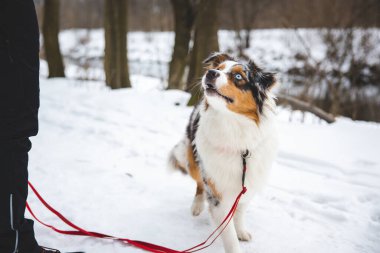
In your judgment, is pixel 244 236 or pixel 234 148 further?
pixel 244 236

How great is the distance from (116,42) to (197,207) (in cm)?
713

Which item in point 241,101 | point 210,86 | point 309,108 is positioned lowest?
point 309,108

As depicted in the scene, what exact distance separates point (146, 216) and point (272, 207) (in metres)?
1.24

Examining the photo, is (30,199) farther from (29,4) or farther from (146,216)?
(29,4)

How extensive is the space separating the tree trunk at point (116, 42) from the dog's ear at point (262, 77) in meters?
6.94

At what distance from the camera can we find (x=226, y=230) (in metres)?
2.23

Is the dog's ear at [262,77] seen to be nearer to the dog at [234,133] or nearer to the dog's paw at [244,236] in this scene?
the dog at [234,133]

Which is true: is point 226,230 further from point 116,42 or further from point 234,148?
point 116,42

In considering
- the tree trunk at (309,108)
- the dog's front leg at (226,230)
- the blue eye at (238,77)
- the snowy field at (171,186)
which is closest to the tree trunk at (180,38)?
the snowy field at (171,186)

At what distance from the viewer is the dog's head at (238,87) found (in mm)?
2184

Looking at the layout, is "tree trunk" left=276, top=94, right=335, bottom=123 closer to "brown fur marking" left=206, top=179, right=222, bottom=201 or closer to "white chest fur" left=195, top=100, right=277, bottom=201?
"white chest fur" left=195, top=100, right=277, bottom=201

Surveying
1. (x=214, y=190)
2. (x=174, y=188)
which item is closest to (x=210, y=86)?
(x=214, y=190)

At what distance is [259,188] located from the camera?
7.91 feet

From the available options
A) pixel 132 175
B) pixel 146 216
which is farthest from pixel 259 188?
pixel 132 175
